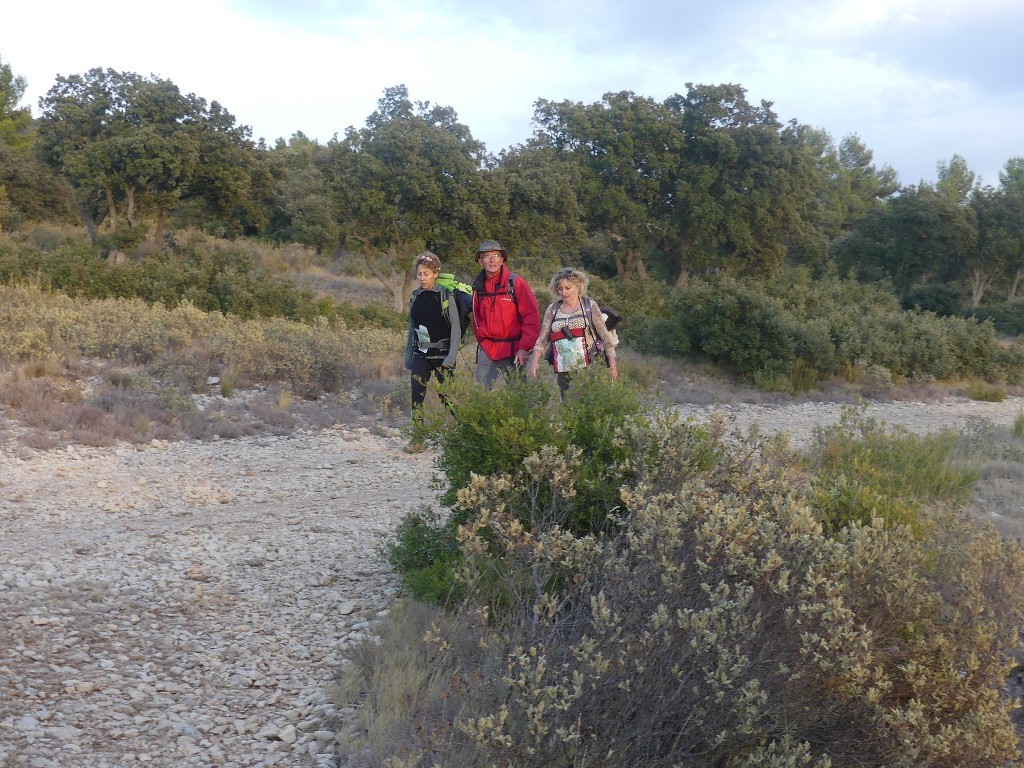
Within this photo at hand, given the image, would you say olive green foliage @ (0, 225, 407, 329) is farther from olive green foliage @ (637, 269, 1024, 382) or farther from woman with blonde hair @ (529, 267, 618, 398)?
woman with blonde hair @ (529, 267, 618, 398)

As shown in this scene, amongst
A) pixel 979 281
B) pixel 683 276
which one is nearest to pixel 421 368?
pixel 683 276

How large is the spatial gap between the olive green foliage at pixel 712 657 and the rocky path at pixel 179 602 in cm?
54

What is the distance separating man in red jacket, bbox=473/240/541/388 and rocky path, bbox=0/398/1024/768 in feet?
4.61

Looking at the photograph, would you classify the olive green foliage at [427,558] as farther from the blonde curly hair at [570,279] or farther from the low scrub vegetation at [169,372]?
the low scrub vegetation at [169,372]

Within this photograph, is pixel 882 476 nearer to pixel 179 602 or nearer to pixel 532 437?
pixel 532 437

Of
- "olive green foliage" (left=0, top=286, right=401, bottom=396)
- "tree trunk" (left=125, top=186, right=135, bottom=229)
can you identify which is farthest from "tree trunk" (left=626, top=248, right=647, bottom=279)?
"olive green foliage" (left=0, top=286, right=401, bottom=396)

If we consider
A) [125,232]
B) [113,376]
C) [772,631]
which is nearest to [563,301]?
[772,631]

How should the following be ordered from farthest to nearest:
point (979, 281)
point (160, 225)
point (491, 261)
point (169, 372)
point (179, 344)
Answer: point (979, 281), point (160, 225), point (179, 344), point (169, 372), point (491, 261)

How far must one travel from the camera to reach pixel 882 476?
5582 millimetres

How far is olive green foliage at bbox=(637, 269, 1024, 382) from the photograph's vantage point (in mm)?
17359

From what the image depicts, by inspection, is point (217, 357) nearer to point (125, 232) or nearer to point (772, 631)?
point (772, 631)

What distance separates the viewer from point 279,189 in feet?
109

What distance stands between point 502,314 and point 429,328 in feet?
3.45

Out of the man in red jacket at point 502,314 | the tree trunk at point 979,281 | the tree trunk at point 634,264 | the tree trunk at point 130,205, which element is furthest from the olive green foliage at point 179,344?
the tree trunk at point 979,281
